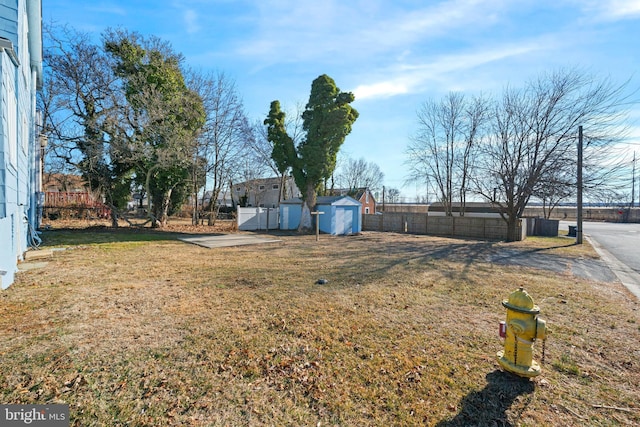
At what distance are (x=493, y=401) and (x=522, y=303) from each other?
870mm

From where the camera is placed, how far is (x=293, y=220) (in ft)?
68.0

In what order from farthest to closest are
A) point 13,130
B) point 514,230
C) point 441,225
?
point 441,225
point 514,230
point 13,130

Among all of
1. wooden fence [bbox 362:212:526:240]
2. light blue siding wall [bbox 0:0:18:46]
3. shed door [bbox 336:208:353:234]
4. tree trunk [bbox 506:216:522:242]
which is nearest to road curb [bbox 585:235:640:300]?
tree trunk [bbox 506:216:522:242]

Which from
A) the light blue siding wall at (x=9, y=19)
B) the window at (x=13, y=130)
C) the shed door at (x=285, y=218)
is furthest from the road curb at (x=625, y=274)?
the shed door at (x=285, y=218)

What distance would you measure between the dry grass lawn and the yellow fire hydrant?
0.18m

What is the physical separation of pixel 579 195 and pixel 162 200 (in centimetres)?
2214

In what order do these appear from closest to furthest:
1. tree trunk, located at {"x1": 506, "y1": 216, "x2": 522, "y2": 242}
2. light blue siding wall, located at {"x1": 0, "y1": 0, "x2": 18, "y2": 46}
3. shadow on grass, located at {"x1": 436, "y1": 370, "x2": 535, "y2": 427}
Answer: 1. shadow on grass, located at {"x1": 436, "y1": 370, "x2": 535, "y2": 427}
2. light blue siding wall, located at {"x1": 0, "y1": 0, "x2": 18, "y2": 46}
3. tree trunk, located at {"x1": 506, "y1": 216, "x2": 522, "y2": 242}

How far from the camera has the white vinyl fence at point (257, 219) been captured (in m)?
18.8

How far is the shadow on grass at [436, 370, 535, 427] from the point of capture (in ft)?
7.26

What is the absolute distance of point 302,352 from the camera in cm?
319

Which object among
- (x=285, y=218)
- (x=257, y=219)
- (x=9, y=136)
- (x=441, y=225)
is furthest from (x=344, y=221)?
(x=9, y=136)

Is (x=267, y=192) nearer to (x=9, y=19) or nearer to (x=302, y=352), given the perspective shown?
(x=9, y=19)

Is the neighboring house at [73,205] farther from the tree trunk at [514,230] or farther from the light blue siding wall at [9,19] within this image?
the tree trunk at [514,230]

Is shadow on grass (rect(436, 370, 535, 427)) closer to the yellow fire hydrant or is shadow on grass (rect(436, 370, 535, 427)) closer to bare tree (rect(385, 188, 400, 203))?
the yellow fire hydrant
